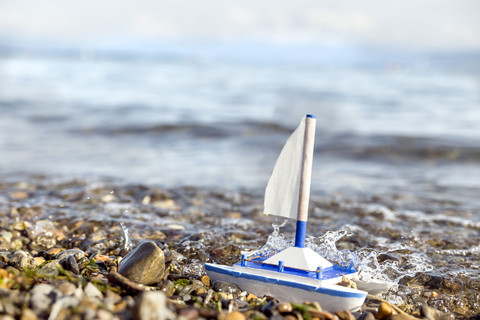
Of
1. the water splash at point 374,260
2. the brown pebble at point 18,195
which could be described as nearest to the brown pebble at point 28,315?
the water splash at point 374,260

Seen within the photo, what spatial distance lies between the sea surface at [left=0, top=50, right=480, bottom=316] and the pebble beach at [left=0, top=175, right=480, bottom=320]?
0.48ft

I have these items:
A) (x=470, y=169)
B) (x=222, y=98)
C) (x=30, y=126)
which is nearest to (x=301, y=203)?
(x=470, y=169)

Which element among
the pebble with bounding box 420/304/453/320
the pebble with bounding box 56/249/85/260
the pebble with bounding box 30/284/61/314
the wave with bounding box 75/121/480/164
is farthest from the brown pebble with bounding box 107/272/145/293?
the wave with bounding box 75/121/480/164

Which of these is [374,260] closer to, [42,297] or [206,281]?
[206,281]

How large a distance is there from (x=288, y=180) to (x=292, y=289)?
29.0 inches

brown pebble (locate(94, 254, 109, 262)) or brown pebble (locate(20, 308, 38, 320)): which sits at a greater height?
brown pebble (locate(20, 308, 38, 320))

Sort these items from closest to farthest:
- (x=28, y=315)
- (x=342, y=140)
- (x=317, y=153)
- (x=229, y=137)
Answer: (x=28, y=315), (x=317, y=153), (x=342, y=140), (x=229, y=137)

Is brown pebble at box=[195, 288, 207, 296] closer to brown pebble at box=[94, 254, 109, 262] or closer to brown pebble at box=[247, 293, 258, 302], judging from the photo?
brown pebble at box=[247, 293, 258, 302]

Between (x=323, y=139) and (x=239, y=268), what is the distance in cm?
1027

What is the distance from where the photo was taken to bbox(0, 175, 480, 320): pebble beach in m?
3.08

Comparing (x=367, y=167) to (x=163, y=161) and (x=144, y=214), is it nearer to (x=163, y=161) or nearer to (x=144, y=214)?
(x=163, y=161)

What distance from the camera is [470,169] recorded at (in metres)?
11.0

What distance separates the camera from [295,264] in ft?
12.0

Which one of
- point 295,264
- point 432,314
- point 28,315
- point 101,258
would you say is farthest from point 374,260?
point 28,315
